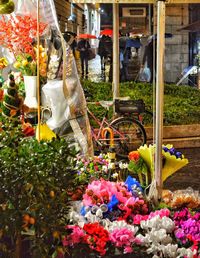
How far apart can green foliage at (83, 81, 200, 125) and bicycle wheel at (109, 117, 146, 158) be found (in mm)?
1443

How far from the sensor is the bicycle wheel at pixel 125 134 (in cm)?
946

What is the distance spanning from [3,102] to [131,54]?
19.5 metres

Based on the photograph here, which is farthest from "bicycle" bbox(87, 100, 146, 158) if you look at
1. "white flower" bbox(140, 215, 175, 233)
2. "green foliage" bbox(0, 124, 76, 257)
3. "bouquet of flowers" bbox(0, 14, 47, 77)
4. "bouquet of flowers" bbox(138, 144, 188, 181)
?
"green foliage" bbox(0, 124, 76, 257)

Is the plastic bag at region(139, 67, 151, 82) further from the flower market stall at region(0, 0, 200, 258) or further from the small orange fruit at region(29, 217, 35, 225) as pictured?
the small orange fruit at region(29, 217, 35, 225)

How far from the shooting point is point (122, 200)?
4.25 m

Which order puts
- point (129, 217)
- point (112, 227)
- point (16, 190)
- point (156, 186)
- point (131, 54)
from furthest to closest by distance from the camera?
point (131, 54)
point (156, 186)
point (129, 217)
point (112, 227)
point (16, 190)

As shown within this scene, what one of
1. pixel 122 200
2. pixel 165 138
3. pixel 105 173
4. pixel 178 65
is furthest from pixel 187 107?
pixel 178 65

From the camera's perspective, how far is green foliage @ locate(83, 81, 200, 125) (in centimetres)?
1188

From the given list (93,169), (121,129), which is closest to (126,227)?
(93,169)

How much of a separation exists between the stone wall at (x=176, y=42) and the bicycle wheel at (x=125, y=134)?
15755 millimetres

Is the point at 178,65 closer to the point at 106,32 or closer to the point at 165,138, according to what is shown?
the point at 106,32

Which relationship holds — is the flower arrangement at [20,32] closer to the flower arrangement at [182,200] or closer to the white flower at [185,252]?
the flower arrangement at [182,200]

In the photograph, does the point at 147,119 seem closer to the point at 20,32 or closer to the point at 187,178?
the point at 187,178

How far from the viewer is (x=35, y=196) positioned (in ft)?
8.66
